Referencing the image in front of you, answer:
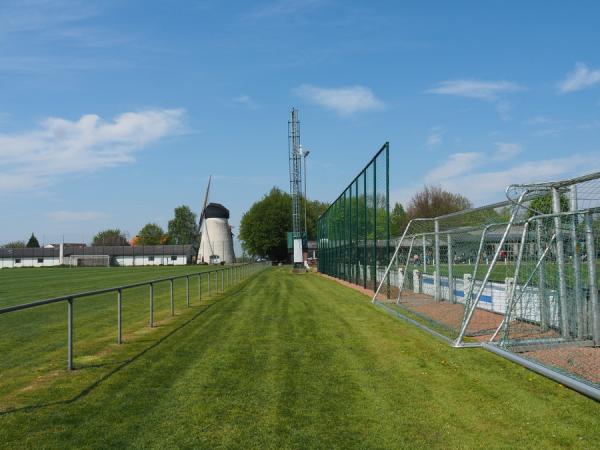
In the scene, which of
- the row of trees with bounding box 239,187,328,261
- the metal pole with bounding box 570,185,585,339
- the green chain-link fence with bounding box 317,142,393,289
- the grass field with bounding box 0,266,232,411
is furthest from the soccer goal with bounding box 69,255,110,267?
the metal pole with bounding box 570,185,585,339

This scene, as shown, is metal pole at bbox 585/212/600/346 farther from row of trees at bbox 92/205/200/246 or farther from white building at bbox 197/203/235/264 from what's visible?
row of trees at bbox 92/205/200/246

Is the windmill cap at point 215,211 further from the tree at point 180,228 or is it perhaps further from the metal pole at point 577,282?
the metal pole at point 577,282

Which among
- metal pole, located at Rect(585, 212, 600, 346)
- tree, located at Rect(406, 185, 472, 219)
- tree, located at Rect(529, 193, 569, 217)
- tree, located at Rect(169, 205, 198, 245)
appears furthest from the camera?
tree, located at Rect(169, 205, 198, 245)

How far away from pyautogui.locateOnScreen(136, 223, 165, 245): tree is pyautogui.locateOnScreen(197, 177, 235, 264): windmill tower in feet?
204

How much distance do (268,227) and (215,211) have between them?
60.6 ft

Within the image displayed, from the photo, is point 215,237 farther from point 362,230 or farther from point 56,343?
point 56,343

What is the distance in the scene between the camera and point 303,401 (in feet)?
20.6

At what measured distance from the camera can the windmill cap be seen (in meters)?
105

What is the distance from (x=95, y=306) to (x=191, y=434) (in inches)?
530

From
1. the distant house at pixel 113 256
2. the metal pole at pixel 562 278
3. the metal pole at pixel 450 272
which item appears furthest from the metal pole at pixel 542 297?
the distant house at pixel 113 256

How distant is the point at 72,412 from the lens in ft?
19.4

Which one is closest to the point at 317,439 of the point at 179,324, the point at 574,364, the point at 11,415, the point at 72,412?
A: the point at 72,412

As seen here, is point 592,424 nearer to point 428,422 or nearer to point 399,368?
point 428,422

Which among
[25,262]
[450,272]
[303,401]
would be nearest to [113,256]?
[25,262]
